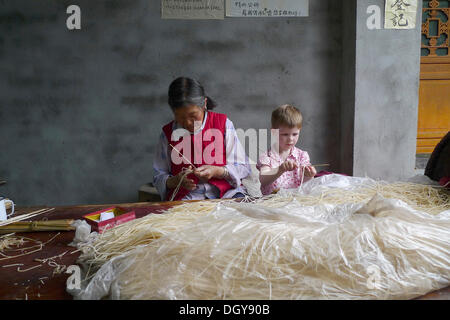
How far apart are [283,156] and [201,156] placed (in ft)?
2.11

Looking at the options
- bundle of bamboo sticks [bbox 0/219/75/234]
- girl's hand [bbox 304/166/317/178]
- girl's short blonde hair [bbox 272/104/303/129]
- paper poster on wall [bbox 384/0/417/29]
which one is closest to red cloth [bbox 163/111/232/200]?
girl's short blonde hair [bbox 272/104/303/129]

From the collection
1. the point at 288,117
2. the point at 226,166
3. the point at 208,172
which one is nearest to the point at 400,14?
the point at 288,117

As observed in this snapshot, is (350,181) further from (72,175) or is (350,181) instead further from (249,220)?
(72,175)

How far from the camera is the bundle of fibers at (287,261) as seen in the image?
0.82 metres

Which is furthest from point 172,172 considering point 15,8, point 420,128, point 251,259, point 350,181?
point 420,128

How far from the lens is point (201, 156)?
2357 millimetres

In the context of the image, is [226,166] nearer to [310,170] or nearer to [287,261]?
[310,170]

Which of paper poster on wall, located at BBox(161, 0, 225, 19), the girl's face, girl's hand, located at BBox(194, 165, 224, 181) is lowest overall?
girl's hand, located at BBox(194, 165, 224, 181)

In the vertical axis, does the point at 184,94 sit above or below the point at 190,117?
above

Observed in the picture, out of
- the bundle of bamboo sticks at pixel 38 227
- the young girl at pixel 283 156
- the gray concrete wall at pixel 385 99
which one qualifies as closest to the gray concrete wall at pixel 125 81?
the gray concrete wall at pixel 385 99

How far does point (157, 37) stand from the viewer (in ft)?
11.4

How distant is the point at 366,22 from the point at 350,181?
2078 mm

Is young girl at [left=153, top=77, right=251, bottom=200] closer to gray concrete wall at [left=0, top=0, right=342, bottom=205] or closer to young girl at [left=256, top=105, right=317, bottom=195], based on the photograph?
young girl at [left=256, top=105, right=317, bottom=195]

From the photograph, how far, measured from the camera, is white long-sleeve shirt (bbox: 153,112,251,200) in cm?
228
